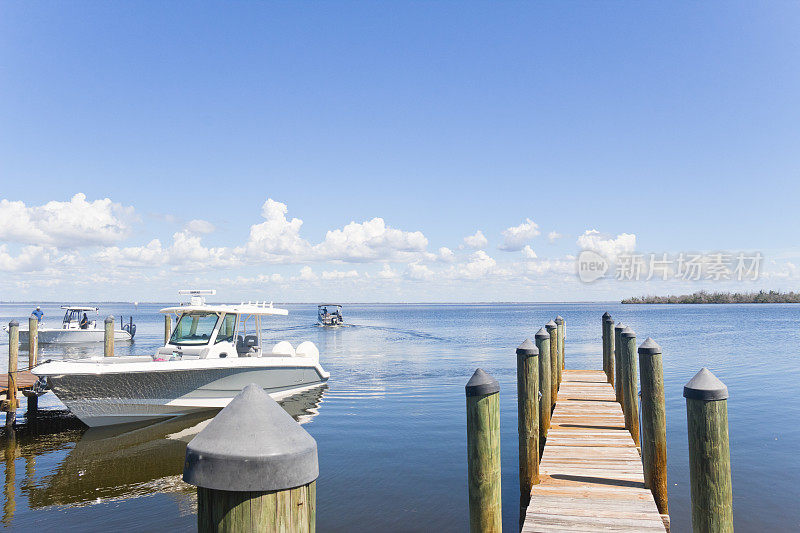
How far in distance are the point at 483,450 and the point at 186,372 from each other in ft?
39.0

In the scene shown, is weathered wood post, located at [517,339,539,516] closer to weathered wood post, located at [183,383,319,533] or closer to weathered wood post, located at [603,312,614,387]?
weathered wood post, located at [183,383,319,533]

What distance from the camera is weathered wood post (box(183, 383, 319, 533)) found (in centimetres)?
158

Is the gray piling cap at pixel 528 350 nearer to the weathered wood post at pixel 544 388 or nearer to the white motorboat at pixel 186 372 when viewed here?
the weathered wood post at pixel 544 388

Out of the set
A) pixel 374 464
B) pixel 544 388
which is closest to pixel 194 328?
pixel 374 464

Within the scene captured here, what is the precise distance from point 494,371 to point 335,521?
1754cm

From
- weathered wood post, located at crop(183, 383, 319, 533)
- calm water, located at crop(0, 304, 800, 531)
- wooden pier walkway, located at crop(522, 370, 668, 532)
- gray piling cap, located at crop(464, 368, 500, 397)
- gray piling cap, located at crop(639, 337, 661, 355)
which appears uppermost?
weathered wood post, located at crop(183, 383, 319, 533)

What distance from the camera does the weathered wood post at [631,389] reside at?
8.90 meters

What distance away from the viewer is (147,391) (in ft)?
47.1

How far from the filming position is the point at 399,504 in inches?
367

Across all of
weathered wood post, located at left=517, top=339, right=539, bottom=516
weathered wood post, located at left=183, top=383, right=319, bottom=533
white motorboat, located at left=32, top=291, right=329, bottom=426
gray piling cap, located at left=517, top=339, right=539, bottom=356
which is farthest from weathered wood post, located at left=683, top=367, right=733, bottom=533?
white motorboat, located at left=32, top=291, right=329, bottom=426

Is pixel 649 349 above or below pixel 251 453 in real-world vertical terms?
below

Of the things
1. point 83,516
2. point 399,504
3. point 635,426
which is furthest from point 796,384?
point 83,516

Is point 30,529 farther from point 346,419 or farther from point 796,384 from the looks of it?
point 796,384

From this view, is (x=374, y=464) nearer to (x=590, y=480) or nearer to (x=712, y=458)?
(x=590, y=480)
